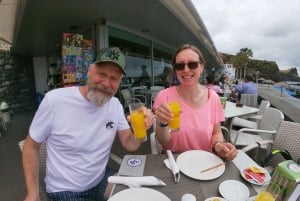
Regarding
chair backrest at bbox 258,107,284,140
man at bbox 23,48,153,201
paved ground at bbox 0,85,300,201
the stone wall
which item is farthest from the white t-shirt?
the stone wall

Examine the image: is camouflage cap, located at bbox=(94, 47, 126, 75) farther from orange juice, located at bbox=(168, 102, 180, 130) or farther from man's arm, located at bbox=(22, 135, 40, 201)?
man's arm, located at bbox=(22, 135, 40, 201)

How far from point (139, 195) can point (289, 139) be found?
1.84 m

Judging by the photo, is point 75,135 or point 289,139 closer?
point 75,135

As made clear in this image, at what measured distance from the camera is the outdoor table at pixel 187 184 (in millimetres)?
1081

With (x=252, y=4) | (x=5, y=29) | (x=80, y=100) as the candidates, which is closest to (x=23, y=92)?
(x=5, y=29)

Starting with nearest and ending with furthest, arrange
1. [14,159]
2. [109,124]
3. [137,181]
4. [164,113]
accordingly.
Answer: [137,181]
[164,113]
[109,124]
[14,159]

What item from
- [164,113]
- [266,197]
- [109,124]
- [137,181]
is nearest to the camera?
[266,197]

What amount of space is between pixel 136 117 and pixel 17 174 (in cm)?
284

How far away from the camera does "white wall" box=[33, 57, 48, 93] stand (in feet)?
40.9

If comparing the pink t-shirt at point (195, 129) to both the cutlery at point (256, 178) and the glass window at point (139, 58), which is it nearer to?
the cutlery at point (256, 178)

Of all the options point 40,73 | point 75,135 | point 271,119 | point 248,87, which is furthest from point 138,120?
point 40,73

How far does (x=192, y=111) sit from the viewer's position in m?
1.76

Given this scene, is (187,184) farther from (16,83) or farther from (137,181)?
(16,83)

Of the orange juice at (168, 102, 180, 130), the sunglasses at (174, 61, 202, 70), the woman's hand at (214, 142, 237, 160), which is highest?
the sunglasses at (174, 61, 202, 70)
